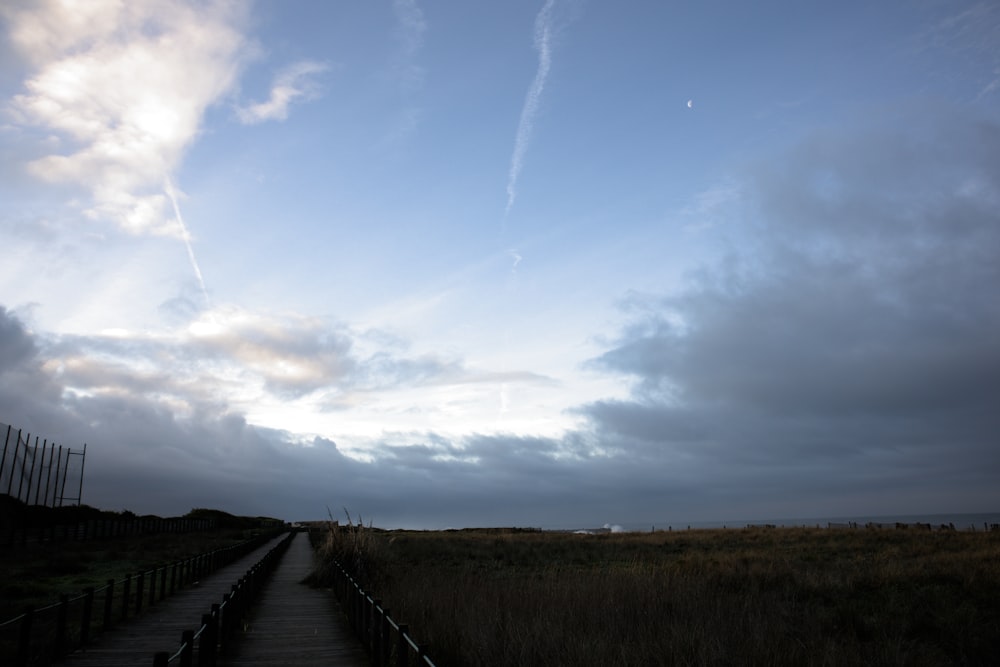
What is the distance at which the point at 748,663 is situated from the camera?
845 centimetres

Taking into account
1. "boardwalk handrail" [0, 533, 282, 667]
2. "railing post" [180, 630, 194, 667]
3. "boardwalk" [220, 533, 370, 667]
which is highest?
"railing post" [180, 630, 194, 667]

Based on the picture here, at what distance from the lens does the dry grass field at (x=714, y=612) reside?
349 inches

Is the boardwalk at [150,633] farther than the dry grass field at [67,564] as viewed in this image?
No

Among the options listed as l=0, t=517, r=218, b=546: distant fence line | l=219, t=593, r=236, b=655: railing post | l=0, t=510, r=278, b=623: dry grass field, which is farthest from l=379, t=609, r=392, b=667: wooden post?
l=0, t=517, r=218, b=546: distant fence line

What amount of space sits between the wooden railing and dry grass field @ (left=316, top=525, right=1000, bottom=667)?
2.69 meters

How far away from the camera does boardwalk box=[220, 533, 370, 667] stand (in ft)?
33.0

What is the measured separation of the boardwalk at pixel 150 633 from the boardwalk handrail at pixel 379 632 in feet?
9.23

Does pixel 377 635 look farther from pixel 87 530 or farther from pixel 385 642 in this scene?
pixel 87 530

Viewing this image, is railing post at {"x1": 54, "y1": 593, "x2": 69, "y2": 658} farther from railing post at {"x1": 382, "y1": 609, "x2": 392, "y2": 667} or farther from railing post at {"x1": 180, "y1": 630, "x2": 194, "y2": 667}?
railing post at {"x1": 382, "y1": 609, "x2": 392, "y2": 667}

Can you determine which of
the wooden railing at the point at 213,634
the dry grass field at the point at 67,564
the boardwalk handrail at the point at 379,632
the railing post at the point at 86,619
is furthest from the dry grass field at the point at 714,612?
the dry grass field at the point at 67,564

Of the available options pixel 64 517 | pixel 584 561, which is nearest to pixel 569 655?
pixel 584 561

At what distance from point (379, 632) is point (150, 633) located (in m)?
5.72

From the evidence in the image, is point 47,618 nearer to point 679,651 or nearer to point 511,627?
point 511,627

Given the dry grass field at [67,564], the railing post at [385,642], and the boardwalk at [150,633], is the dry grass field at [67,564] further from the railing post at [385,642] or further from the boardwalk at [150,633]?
the railing post at [385,642]
